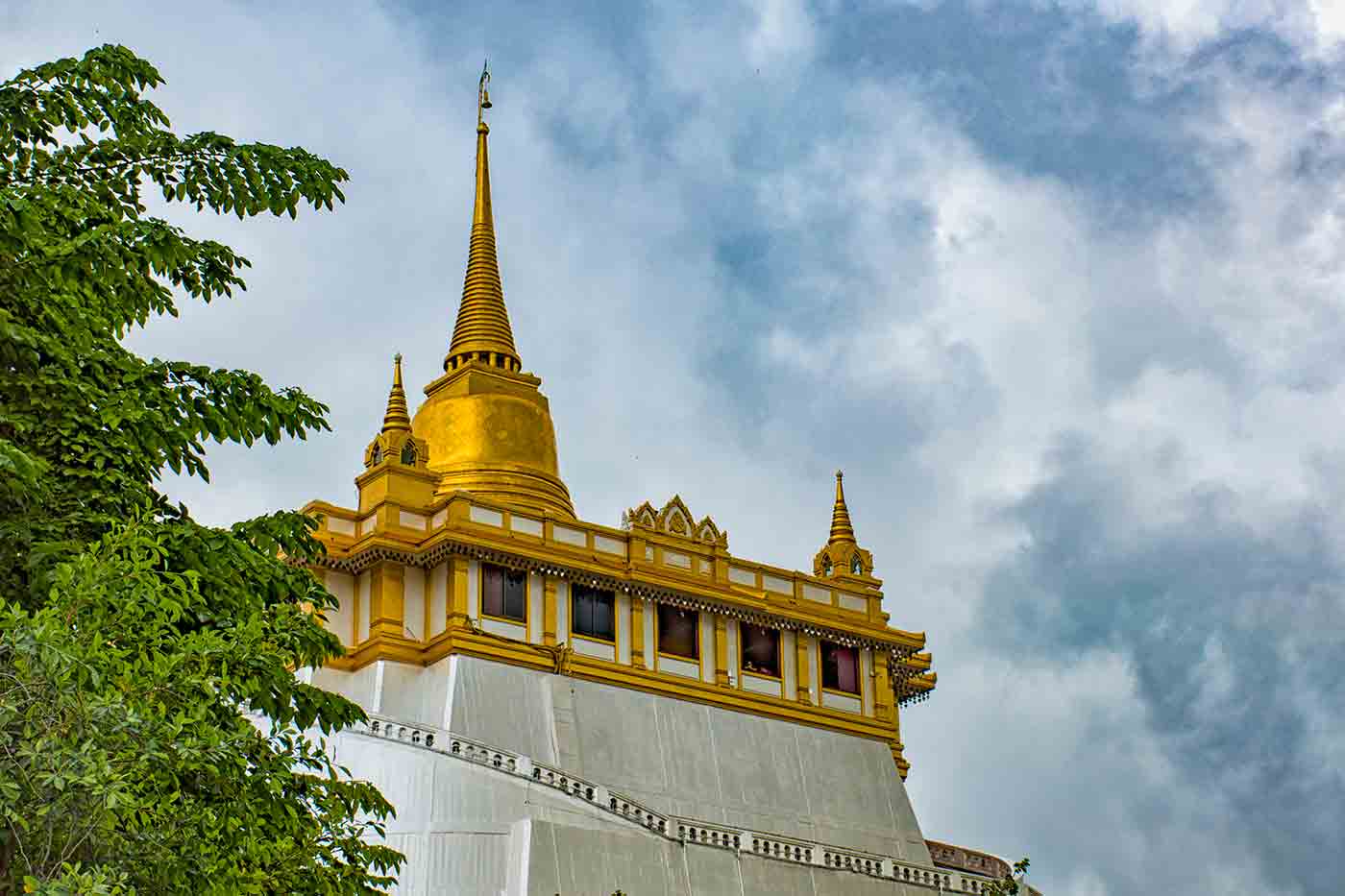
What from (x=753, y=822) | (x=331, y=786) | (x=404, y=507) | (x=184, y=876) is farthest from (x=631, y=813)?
(x=184, y=876)

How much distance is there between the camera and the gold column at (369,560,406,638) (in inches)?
2051

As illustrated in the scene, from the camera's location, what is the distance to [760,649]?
56.9m

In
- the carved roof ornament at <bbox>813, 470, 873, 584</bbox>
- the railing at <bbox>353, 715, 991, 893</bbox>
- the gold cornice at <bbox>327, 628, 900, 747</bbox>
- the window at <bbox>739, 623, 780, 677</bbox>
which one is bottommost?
the railing at <bbox>353, 715, 991, 893</bbox>

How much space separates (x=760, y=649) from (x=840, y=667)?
2.82 m

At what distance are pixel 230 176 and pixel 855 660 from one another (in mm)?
38985

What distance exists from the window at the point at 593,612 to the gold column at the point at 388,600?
4.29 m

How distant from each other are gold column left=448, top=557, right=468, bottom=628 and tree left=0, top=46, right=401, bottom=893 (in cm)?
2820

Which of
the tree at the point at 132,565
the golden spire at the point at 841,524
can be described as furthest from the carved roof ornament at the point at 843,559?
the tree at the point at 132,565

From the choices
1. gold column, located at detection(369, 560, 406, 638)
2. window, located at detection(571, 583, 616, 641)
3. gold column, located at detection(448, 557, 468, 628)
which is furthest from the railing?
window, located at detection(571, 583, 616, 641)

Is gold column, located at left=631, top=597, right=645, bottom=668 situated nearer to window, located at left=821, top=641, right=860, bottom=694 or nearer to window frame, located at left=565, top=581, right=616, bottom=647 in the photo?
window frame, located at left=565, top=581, right=616, bottom=647

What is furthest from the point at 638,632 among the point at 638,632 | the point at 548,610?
the point at 548,610

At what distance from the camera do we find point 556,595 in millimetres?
53500

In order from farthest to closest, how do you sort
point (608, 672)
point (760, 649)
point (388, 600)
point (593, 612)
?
point (760, 649)
point (593, 612)
point (608, 672)
point (388, 600)

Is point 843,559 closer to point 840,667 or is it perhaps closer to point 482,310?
point 840,667
